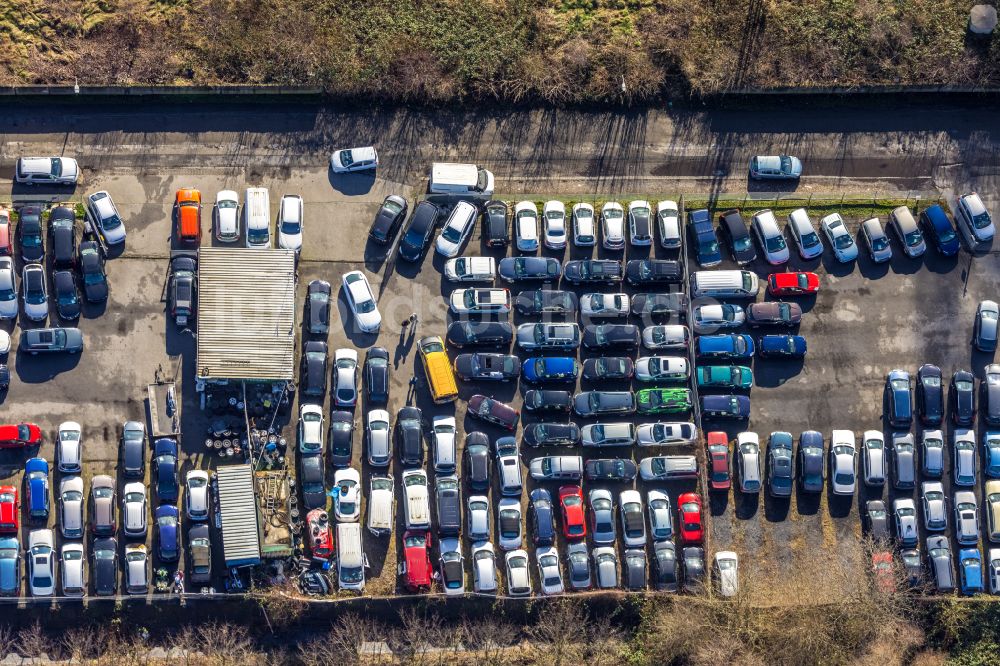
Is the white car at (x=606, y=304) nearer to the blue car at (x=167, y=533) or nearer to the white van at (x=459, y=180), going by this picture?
the white van at (x=459, y=180)

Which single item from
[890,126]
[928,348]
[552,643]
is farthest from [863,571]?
[890,126]

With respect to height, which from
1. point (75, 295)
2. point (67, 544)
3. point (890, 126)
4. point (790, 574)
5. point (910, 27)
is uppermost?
point (910, 27)

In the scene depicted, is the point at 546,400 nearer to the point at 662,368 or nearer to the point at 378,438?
the point at 662,368

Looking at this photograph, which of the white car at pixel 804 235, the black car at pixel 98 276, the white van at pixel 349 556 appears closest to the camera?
the white van at pixel 349 556

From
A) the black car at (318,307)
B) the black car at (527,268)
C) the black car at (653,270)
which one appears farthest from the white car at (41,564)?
the black car at (653,270)

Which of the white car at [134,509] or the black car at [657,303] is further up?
the black car at [657,303]

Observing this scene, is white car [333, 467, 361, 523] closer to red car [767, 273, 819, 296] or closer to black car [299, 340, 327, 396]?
black car [299, 340, 327, 396]

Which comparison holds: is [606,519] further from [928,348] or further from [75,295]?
[75,295]

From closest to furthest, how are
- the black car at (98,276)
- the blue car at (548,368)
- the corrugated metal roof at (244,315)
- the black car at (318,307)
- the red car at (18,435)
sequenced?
the corrugated metal roof at (244,315)
the red car at (18,435)
the black car at (98,276)
the black car at (318,307)
the blue car at (548,368)
